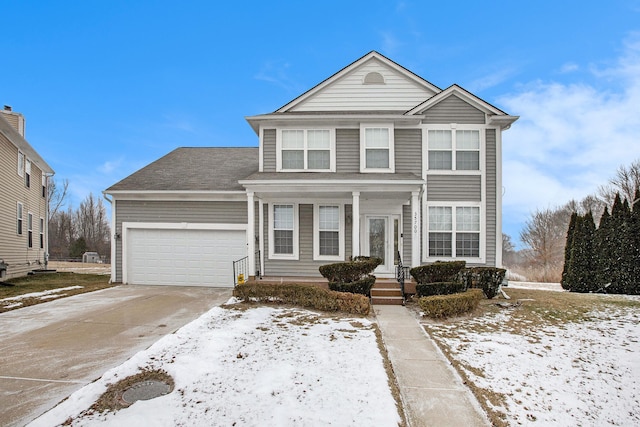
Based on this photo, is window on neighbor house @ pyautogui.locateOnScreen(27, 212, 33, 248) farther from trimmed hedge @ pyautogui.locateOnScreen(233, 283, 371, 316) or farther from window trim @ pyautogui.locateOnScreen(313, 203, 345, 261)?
window trim @ pyautogui.locateOnScreen(313, 203, 345, 261)

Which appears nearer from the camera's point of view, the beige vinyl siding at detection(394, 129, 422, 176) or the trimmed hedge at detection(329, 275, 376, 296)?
the trimmed hedge at detection(329, 275, 376, 296)

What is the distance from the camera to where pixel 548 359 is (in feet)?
18.3

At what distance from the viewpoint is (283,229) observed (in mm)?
11891

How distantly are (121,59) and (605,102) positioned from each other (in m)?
22.6

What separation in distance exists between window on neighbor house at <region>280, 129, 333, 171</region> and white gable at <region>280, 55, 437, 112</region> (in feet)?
4.26

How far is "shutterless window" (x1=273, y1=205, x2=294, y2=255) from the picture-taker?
11883 millimetres

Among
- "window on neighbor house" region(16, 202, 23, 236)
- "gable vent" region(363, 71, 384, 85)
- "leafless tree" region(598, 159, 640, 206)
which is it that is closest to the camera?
"gable vent" region(363, 71, 384, 85)

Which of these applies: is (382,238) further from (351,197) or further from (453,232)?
(453,232)

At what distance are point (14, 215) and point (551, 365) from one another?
2016cm

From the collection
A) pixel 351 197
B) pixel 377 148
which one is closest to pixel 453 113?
pixel 377 148

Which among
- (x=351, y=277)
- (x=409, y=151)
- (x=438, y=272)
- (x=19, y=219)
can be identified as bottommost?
(x=351, y=277)

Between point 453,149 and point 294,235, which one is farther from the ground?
point 453,149

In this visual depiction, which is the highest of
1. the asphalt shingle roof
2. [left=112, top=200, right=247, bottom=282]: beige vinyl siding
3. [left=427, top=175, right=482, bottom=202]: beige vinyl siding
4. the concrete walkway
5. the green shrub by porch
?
the asphalt shingle roof

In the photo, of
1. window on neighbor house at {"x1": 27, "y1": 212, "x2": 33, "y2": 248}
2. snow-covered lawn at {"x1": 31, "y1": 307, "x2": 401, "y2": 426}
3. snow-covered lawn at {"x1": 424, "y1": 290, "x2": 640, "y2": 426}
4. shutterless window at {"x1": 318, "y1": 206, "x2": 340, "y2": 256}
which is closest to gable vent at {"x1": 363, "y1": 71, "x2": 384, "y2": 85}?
shutterless window at {"x1": 318, "y1": 206, "x2": 340, "y2": 256}
